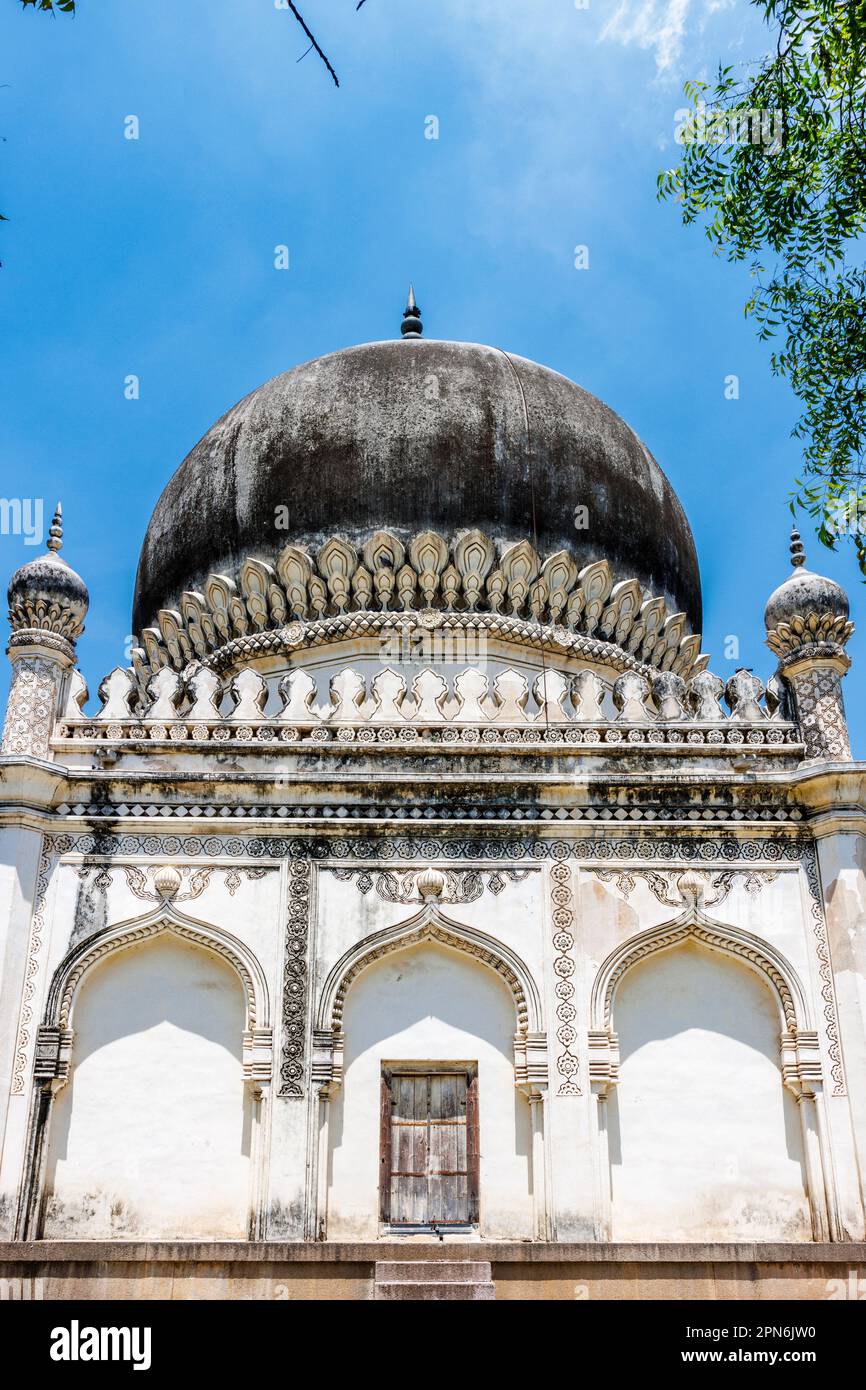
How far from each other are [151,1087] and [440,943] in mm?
1831

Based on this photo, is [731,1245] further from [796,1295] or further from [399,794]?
[399,794]

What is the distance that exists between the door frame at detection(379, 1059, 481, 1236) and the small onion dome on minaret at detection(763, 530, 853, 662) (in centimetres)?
334

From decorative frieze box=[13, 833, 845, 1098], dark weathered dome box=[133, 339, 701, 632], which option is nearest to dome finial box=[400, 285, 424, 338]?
dark weathered dome box=[133, 339, 701, 632]

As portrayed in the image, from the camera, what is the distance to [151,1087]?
769 centimetres

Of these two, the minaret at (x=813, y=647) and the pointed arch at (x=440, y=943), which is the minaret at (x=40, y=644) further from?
the minaret at (x=813, y=647)

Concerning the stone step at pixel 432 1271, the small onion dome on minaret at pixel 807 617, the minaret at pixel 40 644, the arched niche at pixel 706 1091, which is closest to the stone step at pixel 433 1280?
the stone step at pixel 432 1271

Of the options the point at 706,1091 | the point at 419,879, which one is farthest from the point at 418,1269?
the point at 419,879

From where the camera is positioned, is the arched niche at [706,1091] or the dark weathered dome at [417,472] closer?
the arched niche at [706,1091]

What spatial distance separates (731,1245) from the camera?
6.96m

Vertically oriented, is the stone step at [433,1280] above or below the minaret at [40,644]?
below

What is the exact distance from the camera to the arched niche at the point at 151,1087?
24.4 feet

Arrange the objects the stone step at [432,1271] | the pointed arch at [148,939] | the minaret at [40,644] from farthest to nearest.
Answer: the minaret at [40,644], the pointed arch at [148,939], the stone step at [432,1271]
